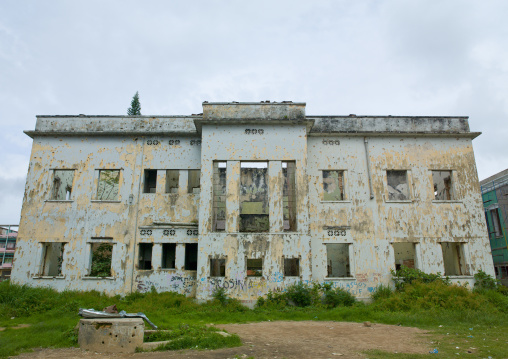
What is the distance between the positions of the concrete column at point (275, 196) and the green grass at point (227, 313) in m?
3.17

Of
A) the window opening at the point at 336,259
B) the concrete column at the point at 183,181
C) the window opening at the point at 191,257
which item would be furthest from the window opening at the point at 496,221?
the concrete column at the point at 183,181

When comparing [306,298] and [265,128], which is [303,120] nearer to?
[265,128]

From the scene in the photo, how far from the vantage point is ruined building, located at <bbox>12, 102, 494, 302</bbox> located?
14109 millimetres

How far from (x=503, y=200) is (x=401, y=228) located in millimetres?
6519

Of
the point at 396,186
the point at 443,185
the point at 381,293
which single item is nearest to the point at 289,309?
the point at 381,293

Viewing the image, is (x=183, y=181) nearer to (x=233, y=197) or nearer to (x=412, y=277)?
(x=233, y=197)

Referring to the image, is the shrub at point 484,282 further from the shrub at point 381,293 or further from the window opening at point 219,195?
the window opening at point 219,195

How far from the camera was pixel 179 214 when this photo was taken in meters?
15.2

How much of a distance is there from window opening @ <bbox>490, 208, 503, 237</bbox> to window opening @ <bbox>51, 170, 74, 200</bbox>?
2100 centimetres

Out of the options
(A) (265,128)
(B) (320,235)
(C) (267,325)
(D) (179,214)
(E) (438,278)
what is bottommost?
(C) (267,325)

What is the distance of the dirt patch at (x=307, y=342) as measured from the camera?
22.8 ft

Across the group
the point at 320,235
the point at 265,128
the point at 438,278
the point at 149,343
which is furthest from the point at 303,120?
the point at 149,343

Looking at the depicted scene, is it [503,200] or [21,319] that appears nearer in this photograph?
[21,319]

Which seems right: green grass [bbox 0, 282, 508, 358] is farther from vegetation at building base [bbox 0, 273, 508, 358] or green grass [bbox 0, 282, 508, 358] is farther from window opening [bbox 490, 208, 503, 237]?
window opening [bbox 490, 208, 503, 237]
